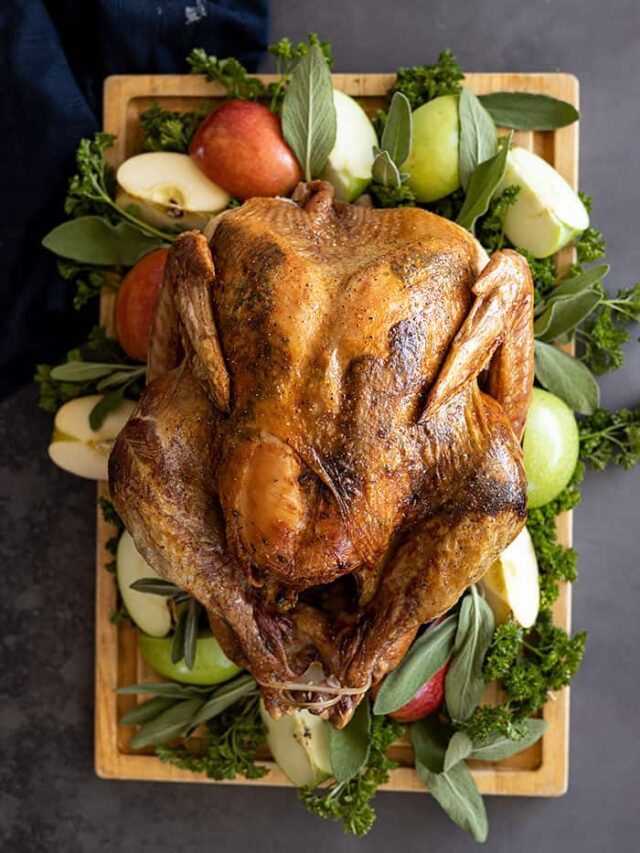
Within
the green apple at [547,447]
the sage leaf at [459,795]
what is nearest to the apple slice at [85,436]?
the green apple at [547,447]

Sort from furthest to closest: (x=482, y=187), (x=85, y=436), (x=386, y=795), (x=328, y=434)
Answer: (x=386, y=795)
(x=85, y=436)
(x=482, y=187)
(x=328, y=434)

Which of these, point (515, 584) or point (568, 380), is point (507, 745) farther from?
point (568, 380)

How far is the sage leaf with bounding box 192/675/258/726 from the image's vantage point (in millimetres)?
2567

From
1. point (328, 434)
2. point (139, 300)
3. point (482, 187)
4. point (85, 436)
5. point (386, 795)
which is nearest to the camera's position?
point (328, 434)

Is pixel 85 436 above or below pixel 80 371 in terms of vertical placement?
below

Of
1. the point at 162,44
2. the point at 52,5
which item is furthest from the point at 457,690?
the point at 52,5

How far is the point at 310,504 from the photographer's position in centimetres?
191

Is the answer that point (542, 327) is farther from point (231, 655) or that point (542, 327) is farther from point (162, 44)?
point (162, 44)

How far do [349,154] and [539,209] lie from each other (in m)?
0.48

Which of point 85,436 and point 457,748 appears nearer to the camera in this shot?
point 457,748

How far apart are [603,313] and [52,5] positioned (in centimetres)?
167

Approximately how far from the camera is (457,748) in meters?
2.49

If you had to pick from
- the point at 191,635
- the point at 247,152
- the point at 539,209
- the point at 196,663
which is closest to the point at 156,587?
the point at 191,635

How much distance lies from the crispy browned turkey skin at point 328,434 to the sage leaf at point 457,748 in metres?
0.45
